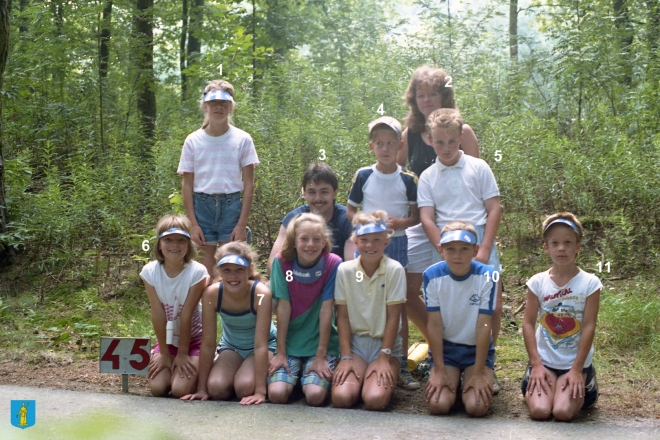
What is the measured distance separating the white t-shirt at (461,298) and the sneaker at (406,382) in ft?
1.76

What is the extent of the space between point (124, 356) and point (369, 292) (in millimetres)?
1751

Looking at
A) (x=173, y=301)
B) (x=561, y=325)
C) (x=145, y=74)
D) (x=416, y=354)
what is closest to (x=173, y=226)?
(x=173, y=301)

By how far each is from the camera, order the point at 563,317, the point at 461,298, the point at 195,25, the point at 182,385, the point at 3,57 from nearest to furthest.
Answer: the point at 563,317
the point at 461,298
the point at 182,385
the point at 3,57
the point at 195,25

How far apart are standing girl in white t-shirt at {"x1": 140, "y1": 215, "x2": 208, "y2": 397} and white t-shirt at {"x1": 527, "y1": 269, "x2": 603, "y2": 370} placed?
237 centimetres

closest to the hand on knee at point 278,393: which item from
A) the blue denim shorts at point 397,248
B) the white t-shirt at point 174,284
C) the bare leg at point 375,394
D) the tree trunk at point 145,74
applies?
the bare leg at point 375,394

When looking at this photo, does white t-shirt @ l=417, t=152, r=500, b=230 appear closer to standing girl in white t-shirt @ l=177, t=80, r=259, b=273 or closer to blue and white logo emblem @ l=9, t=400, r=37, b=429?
standing girl in white t-shirt @ l=177, t=80, r=259, b=273

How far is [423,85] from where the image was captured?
17.3 ft

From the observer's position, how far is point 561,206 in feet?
26.6

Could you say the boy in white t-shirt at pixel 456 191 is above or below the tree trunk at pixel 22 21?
below

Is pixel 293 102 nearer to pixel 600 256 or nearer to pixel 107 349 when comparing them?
pixel 600 256

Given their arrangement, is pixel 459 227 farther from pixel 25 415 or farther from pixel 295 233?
pixel 25 415

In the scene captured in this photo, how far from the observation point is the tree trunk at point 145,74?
11.0 m

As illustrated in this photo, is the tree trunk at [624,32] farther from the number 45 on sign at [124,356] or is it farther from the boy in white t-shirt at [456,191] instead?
the number 45 on sign at [124,356]

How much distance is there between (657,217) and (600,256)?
69 centimetres
